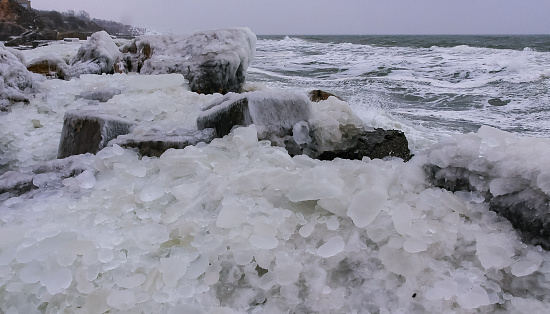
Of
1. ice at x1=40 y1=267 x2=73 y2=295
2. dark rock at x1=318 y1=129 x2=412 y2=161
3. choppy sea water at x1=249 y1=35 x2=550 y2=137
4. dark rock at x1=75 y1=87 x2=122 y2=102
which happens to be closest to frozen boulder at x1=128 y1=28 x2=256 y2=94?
dark rock at x1=75 y1=87 x2=122 y2=102

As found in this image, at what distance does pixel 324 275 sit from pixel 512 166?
0.85 metres

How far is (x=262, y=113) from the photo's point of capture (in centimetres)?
258

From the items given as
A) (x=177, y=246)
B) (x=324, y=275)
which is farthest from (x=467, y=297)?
(x=177, y=246)

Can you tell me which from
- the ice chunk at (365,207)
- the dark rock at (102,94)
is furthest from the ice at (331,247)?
the dark rock at (102,94)

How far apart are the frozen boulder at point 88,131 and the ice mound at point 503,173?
2118 mm

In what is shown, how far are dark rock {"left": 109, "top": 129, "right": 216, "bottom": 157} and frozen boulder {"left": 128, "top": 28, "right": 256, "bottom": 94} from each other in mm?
2350

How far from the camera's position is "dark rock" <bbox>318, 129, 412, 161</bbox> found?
265cm

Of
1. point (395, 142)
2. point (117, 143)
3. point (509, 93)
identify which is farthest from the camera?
point (509, 93)

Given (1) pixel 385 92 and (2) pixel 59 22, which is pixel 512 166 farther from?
(2) pixel 59 22

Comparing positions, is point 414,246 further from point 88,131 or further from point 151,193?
point 88,131

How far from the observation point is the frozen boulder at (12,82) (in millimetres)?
3711

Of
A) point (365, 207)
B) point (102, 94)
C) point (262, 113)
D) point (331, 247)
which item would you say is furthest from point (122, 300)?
point (102, 94)

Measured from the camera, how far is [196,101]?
11.5 feet

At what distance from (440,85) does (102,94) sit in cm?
1059
